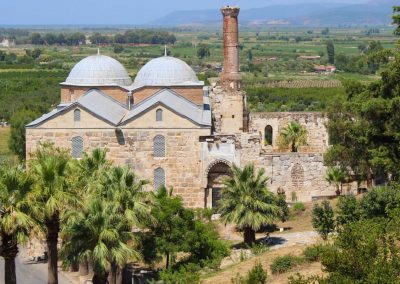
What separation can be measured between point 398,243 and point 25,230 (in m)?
10.4

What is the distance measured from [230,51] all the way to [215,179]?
962 cm

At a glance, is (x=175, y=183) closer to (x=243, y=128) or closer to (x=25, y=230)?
(x=243, y=128)

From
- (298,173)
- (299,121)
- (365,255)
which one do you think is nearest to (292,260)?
(365,255)

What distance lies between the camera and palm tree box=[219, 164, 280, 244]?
29.2 m

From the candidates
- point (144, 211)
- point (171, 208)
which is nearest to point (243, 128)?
point (171, 208)

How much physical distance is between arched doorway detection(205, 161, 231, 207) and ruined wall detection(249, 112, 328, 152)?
519 inches

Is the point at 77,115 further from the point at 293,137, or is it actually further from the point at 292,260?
the point at 292,260

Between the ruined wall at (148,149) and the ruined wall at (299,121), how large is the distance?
13.9 meters

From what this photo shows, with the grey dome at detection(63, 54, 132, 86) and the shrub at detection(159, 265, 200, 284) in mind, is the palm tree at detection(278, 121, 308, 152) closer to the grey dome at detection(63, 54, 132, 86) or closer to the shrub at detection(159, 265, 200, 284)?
the grey dome at detection(63, 54, 132, 86)

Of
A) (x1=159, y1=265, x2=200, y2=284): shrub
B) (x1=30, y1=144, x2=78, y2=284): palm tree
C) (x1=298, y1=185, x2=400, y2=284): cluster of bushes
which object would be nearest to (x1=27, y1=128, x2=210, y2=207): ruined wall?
(x1=159, y1=265, x2=200, y2=284): shrub

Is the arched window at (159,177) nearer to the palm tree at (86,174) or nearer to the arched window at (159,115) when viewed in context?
the arched window at (159,115)

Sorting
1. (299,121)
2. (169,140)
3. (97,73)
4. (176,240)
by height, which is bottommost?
(176,240)

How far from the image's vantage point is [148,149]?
3759cm

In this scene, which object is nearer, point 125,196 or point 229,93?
point 125,196
